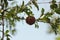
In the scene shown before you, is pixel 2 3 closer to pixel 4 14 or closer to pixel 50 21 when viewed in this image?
pixel 4 14

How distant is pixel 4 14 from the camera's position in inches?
22.8

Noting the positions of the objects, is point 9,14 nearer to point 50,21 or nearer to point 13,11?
point 13,11

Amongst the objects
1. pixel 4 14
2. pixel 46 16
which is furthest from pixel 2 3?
pixel 46 16

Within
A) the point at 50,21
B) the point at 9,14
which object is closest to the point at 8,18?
the point at 9,14

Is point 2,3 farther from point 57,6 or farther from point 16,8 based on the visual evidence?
point 57,6

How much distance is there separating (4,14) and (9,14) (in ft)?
0.07

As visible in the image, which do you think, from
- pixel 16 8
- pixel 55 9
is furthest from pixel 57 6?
pixel 16 8

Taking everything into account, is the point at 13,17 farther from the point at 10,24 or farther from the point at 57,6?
the point at 57,6

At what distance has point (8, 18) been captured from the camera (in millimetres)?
572

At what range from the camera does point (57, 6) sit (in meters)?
0.60

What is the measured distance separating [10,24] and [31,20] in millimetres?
77

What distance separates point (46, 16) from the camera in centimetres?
58

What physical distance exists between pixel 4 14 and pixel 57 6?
163 mm

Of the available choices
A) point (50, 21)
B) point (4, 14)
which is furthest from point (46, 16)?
point (4, 14)
